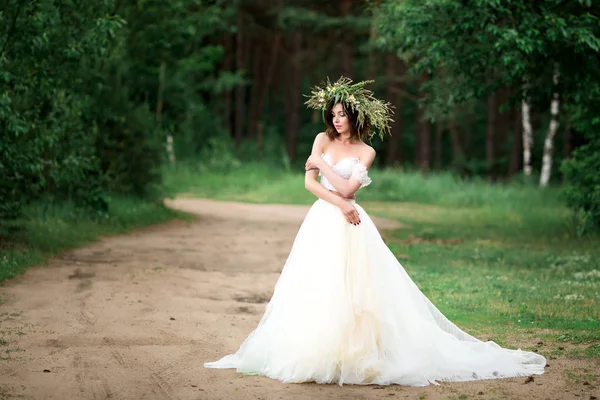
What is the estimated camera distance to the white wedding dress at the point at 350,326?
7.36m

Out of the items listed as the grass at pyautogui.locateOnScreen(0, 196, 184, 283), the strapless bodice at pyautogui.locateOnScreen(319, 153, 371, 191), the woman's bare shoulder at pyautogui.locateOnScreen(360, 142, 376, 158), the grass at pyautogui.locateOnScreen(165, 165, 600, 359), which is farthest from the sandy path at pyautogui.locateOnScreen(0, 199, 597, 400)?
the grass at pyautogui.locateOnScreen(165, 165, 600, 359)

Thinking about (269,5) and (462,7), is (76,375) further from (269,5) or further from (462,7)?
(269,5)

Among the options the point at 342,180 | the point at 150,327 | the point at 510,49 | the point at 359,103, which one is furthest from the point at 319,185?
the point at 510,49

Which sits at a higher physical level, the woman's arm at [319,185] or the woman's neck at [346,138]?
the woman's neck at [346,138]

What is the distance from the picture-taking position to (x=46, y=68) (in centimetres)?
1474

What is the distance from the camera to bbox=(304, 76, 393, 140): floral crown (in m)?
7.78

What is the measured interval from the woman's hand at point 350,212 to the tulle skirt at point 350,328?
0.08 meters

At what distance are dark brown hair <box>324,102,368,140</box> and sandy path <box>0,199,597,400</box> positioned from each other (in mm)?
2130

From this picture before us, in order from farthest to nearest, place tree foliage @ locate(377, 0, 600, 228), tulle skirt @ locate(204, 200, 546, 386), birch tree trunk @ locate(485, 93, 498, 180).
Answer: birch tree trunk @ locate(485, 93, 498, 180) < tree foliage @ locate(377, 0, 600, 228) < tulle skirt @ locate(204, 200, 546, 386)

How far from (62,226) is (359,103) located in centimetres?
1063

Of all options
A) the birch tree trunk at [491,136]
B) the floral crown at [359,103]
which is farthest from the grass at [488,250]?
the birch tree trunk at [491,136]

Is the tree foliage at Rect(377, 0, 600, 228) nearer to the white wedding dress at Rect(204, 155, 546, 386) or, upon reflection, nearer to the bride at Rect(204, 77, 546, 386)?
the bride at Rect(204, 77, 546, 386)

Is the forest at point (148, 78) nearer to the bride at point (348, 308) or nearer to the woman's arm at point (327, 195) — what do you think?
the woman's arm at point (327, 195)

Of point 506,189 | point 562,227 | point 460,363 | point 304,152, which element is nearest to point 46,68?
point 460,363
